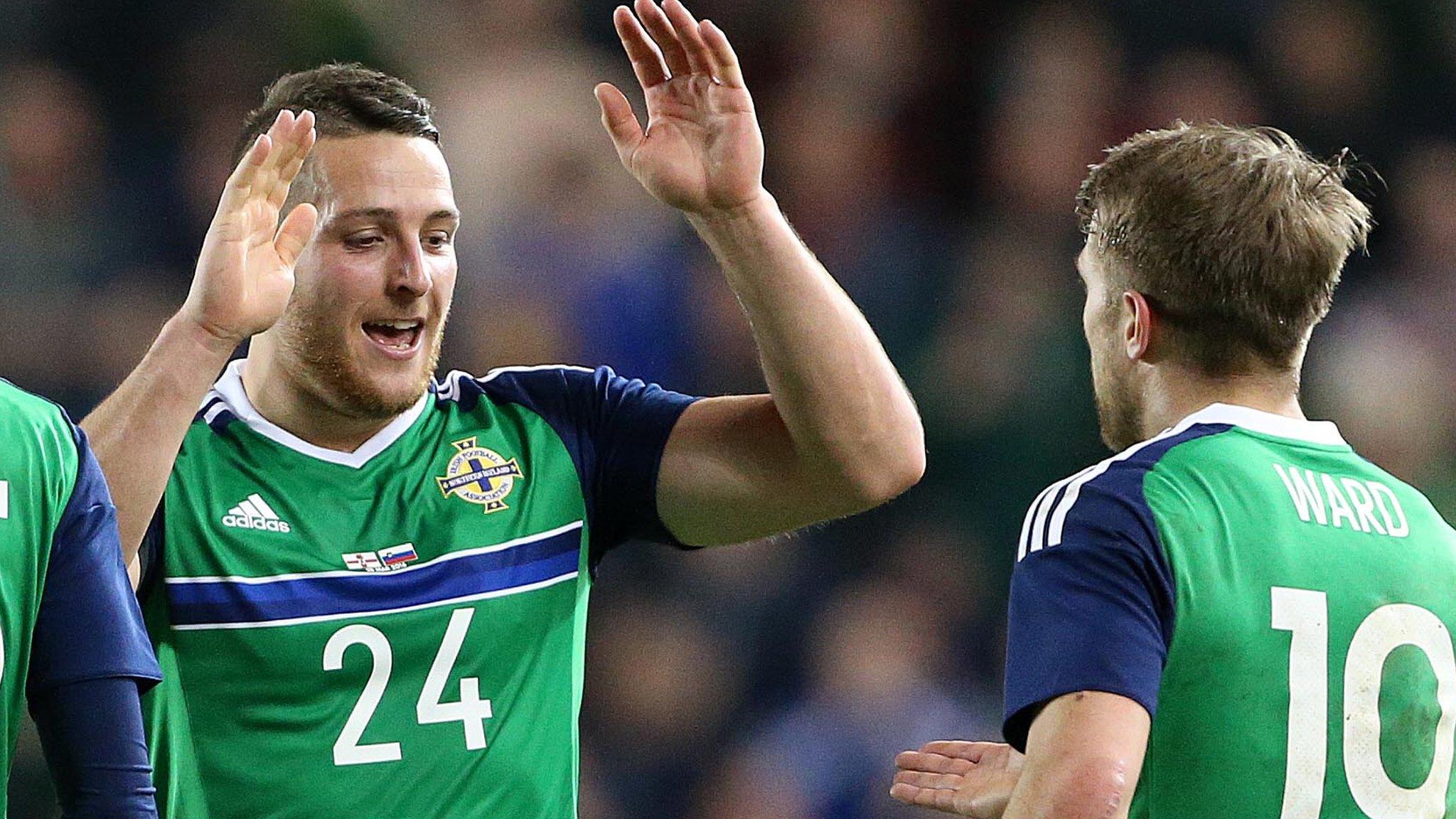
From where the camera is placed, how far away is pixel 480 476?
3.17 metres

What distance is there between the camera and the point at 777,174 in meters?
6.84

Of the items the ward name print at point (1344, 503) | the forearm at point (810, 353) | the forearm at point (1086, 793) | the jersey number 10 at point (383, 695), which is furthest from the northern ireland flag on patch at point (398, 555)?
the ward name print at point (1344, 503)

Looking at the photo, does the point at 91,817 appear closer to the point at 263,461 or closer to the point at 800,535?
the point at 263,461

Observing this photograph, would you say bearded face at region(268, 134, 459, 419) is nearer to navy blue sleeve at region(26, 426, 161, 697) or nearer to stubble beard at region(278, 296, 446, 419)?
stubble beard at region(278, 296, 446, 419)

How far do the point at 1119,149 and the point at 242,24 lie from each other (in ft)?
14.1

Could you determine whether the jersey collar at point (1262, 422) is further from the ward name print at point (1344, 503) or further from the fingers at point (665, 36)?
the fingers at point (665, 36)

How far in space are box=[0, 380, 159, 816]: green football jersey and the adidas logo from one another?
709mm

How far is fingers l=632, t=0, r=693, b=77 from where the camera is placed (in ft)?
9.57

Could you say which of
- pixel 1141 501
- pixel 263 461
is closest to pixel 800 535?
pixel 263 461

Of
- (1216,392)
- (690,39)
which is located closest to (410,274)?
(690,39)

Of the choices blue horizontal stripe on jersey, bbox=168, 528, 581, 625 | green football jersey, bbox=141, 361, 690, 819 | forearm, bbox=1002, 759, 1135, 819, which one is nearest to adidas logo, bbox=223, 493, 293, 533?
green football jersey, bbox=141, 361, 690, 819

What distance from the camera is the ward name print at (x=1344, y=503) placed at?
2461 millimetres

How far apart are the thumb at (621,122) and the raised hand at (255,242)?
0.51 m

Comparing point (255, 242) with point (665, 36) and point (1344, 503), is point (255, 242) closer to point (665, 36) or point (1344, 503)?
point (665, 36)
